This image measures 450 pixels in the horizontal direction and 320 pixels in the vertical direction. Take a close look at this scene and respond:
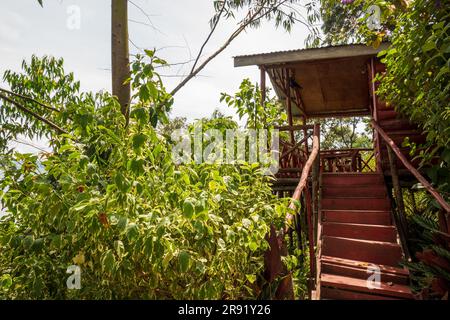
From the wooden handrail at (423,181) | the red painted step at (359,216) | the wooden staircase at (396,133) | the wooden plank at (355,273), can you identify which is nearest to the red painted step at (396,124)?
the wooden staircase at (396,133)

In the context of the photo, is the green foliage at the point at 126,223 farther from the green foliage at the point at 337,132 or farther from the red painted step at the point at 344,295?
the green foliage at the point at 337,132

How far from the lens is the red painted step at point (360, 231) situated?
4.09 meters

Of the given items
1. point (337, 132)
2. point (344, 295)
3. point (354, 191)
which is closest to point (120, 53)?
point (344, 295)

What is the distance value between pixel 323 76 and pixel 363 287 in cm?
651

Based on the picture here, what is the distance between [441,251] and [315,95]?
807 cm

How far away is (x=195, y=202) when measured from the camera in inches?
57.7

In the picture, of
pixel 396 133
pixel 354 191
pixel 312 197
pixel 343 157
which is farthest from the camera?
pixel 343 157

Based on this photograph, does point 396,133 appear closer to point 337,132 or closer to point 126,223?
point 126,223

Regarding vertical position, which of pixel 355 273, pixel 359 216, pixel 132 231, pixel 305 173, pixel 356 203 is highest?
pixel 305 173

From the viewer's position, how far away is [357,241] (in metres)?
3.99

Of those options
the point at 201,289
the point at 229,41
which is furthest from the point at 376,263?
the point at 229,41

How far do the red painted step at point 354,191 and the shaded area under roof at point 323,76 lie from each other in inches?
108
